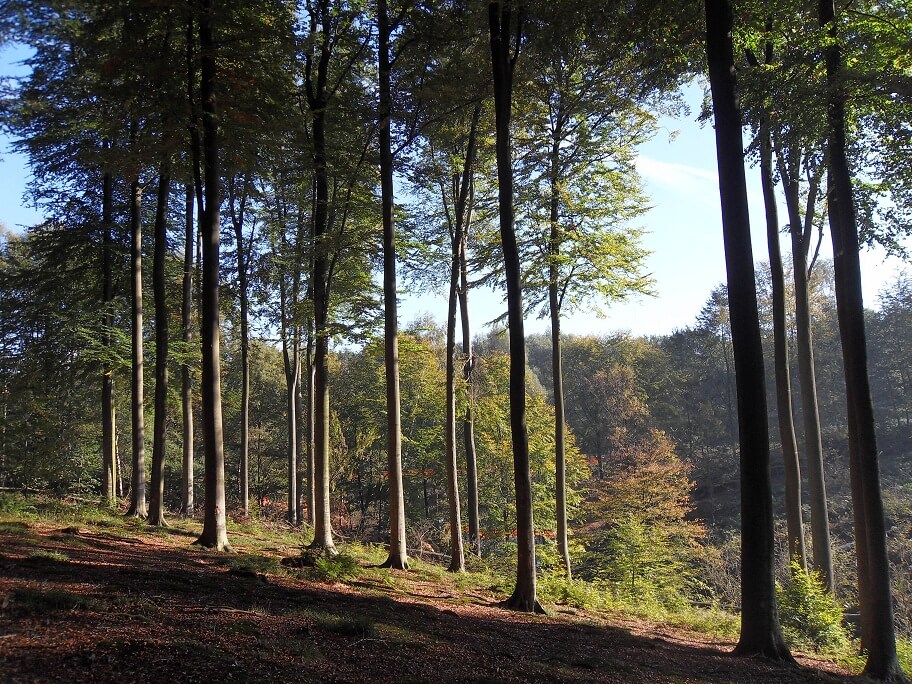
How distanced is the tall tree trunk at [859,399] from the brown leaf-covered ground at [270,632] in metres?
0.86

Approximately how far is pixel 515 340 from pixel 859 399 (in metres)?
5.25

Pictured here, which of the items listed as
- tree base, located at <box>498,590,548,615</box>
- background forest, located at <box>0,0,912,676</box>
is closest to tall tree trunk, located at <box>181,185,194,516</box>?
background forest, located at <box>0,0,912,676</box>

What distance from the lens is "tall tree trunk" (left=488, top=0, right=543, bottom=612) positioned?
31.6 ft

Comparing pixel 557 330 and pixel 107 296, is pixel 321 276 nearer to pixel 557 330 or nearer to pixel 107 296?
pixel 557 330

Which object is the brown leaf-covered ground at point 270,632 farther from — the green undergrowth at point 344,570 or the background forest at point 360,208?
the background forest at point 360,208

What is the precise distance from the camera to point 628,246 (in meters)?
14.8

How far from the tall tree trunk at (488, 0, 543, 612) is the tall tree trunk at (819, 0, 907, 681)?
187 inches

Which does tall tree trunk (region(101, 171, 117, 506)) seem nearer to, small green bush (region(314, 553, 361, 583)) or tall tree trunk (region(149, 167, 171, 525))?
tall tree trunk (region(149, 167, 171, 525))

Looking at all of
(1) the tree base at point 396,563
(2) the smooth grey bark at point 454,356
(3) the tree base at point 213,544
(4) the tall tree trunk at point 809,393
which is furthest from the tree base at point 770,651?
(3) the tree base at point 213,544

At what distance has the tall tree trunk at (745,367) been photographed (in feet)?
25.5

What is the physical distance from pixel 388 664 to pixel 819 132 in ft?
31.0

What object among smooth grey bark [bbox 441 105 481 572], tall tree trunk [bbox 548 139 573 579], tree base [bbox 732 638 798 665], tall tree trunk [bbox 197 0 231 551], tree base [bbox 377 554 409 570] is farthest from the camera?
tall tree trunk [bbox 548 139 573 579]

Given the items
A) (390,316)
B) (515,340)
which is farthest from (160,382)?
(515,340)

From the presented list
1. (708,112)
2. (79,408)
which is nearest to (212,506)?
(708,112)
